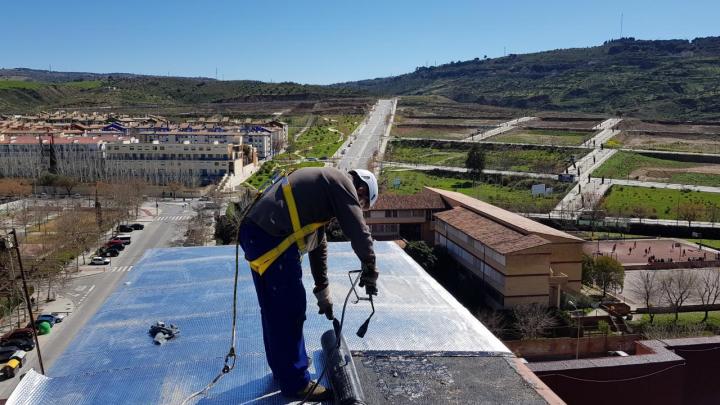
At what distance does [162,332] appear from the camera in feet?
18.1

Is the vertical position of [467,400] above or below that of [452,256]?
above

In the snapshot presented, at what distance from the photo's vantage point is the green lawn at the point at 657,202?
3184cm

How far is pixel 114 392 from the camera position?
14.4 ft

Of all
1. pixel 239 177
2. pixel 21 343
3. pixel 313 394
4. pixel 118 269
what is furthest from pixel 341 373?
pixel 239 177

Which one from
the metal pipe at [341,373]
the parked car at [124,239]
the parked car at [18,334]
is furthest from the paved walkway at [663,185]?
the metal pipe at [341,373]

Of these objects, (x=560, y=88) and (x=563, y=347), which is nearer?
(x=563, y=347)

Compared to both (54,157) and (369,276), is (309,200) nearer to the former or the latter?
(369,276)

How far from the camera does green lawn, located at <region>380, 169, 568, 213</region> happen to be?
33.8m

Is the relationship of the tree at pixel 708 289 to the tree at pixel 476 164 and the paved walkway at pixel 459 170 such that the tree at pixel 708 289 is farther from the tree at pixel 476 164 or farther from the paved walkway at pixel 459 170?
the tree at pixel 476 164

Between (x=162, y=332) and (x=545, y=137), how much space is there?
6094cm

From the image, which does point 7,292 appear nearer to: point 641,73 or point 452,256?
point 452,256

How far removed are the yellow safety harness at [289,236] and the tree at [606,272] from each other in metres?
18.3

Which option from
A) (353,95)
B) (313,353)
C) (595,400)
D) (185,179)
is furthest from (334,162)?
(353,95)

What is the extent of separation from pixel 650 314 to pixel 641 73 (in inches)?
3844
